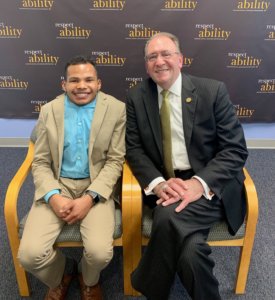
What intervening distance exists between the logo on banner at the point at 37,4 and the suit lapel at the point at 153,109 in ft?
4.35

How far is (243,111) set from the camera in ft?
10.1

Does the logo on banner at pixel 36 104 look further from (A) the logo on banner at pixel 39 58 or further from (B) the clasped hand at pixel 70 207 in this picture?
(B) the clasped hand at pixel 70 207

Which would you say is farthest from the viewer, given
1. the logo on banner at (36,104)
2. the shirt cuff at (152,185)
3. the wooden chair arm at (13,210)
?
the logo on banner at (36,104)

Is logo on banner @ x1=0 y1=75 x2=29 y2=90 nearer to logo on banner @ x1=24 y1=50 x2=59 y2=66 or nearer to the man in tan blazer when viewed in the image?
logo on banner @ x1=24 y1=50 x2=59 y2=66

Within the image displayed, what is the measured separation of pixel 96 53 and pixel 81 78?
1.16 m

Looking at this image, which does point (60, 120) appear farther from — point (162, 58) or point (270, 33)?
point (270, 33)

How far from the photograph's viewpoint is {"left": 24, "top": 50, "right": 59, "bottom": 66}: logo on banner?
9.30 ft

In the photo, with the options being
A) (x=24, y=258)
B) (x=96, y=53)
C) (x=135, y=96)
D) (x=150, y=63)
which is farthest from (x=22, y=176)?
(x=96, y=53)

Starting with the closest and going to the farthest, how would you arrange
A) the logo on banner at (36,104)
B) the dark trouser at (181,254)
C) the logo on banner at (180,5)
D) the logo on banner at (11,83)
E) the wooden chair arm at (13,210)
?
the dark trouser at (181,254), the wooden chair arm at (13,210), the logo on banner at (180,5), the logo on banner at (11,83), the logo on banner at (36,104)

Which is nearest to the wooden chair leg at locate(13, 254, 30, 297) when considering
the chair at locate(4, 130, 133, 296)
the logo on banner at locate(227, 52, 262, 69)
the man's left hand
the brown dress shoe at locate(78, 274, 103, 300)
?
the chair at locate(4, 130, 133, 296)

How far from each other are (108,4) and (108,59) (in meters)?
0.43

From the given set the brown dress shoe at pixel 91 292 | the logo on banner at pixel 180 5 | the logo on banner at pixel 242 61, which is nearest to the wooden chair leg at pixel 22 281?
the brown dress shoe at pixel 91 292

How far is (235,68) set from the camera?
2885mm

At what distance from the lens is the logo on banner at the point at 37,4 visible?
2645mm
